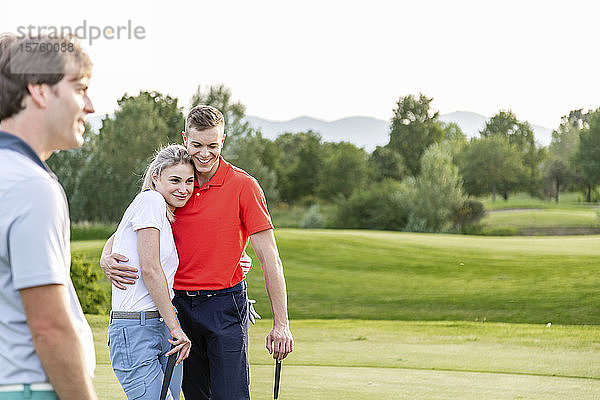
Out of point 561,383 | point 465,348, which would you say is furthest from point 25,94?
point 465,348

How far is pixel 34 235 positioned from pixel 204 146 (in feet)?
6.05

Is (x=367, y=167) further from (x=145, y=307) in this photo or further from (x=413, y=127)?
(x=145, y=307)

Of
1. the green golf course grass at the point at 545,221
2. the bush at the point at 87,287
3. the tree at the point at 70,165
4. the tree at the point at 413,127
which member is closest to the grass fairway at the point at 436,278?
the bush at the point at 87,287

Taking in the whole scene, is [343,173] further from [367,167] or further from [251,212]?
[251,212]

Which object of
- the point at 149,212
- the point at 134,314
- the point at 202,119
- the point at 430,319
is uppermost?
the point at 202,119

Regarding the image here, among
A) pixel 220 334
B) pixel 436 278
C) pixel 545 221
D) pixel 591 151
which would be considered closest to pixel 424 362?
pixel 220 334

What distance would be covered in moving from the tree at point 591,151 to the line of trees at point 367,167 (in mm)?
45

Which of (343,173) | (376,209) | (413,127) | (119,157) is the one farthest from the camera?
(413,127)

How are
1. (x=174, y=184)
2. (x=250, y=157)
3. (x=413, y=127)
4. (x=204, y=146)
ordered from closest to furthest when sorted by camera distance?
1. (x=174, y=184)
2. (x=204, y=146)
3. (x=250, y=157)
4. (x=413, y=127)

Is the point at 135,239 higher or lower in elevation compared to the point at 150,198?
lower

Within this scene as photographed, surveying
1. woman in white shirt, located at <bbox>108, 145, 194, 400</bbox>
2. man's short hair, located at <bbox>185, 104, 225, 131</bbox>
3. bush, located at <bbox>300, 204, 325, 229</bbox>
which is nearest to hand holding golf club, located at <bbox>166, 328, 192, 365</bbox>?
→ woman in white shirt, located at <bbox>108, 145, 194, 400</bbox>

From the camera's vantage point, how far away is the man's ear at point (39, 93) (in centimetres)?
149

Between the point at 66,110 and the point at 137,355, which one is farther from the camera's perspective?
the point at 137,355

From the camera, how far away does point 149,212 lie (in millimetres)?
2924
